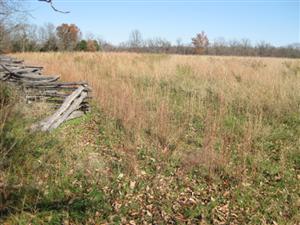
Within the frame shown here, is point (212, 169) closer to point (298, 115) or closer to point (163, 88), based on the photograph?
point (298, 115)

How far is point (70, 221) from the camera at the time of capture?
3164 millimetres

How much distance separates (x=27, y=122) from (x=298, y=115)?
20.7ft

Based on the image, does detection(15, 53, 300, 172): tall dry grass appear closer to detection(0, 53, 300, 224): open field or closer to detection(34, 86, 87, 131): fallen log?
detection(0, 53, 300, 224): open field

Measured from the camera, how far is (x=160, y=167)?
176 inches

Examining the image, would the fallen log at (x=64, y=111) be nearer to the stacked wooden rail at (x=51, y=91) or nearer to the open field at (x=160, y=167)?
the stacked wooden rail at (x=51, y=91)

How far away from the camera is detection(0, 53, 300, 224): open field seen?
3355mm

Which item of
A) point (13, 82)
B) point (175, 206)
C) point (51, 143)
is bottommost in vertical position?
point (175, 206)

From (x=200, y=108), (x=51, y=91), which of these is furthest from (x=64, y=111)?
(x=200, y=108)

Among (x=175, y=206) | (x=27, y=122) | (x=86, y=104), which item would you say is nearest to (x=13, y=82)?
(x=86, y=104)

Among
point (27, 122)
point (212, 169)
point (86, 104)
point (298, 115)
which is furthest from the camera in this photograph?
point (86, 104)

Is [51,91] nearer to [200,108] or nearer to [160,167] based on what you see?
[200,108]

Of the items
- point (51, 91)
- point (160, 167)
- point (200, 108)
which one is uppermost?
point (51, 91)

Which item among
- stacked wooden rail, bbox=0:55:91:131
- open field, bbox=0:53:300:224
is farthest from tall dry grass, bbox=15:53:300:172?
stacked wooden rail, bbox=0:55:91:131

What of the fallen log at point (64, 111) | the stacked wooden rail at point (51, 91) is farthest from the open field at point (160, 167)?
the stacked wooden rail at point (51, 91)
